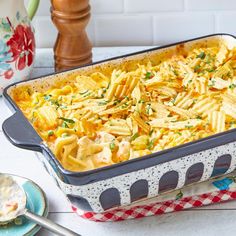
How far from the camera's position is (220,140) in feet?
3.33

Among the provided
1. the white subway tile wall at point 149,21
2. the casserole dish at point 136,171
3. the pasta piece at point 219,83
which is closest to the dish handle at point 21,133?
the casserole dish at point 136,171

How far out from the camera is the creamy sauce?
1.05 metres

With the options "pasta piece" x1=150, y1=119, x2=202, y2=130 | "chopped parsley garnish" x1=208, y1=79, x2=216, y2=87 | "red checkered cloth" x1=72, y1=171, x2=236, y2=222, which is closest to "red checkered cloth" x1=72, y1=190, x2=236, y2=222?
"red checkered cloth" x1=72, y1=171, x2=236, y2=222

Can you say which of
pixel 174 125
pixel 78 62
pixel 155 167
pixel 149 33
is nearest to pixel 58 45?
pixel 78 62

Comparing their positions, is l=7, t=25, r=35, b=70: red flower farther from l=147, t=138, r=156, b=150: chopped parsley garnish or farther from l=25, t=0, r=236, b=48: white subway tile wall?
l=147, t=138, r=156, b=150: chopped parsley garnish

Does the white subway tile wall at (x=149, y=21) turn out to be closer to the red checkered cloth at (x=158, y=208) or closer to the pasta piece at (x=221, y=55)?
the pasta piece at (x=221, y=55)

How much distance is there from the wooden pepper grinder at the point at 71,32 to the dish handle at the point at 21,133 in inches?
14.0

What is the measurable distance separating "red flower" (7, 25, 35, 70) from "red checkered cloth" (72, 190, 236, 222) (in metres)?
0.40

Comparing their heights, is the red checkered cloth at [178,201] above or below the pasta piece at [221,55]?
below

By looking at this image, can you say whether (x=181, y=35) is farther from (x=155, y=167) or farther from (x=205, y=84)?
(x=155, y=167)

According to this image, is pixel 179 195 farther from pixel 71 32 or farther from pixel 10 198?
pixel 71 32

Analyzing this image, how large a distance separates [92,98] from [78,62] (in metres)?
0.24

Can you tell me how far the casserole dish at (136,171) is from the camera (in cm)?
97

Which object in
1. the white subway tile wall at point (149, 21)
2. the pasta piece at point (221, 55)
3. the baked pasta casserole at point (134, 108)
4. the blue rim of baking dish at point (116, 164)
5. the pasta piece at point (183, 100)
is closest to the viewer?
the blue rim of baking dish at point (116, 164)
